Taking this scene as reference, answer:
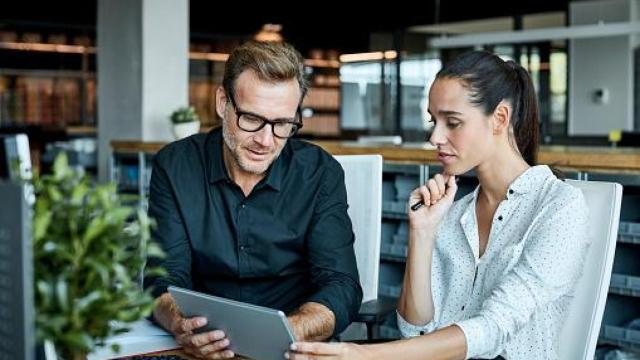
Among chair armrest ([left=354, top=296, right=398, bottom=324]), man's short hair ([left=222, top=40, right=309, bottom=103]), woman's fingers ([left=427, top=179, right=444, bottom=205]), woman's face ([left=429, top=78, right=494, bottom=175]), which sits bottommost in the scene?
chair armrest ([left=354, top=296, right=398, bottom=324])

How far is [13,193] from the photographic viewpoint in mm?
909

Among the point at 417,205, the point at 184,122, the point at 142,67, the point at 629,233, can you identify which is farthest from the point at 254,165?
the point at 142,67

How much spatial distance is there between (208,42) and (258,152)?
1242 cm

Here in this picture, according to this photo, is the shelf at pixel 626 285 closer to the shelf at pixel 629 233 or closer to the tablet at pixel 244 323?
the shelf at pixel 629 233

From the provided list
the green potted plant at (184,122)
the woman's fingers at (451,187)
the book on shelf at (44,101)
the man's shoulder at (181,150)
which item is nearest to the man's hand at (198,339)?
the man's shoulder at (181,150)

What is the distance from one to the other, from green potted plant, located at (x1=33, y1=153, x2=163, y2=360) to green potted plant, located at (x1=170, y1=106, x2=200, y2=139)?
19.1ft

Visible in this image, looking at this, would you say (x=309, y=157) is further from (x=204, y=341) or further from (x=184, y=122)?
(x=184, y=122)

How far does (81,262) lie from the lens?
3.18 feet

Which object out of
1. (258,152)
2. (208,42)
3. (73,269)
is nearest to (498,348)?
(258,152)

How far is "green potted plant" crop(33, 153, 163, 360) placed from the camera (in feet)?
3.11

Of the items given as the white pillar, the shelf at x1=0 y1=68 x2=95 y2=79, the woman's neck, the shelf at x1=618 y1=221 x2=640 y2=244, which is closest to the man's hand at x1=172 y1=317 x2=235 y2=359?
the woman's neck

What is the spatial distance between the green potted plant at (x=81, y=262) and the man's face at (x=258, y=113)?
107cm

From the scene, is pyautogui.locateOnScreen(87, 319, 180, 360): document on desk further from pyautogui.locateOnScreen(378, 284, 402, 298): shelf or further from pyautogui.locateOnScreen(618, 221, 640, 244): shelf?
pyautogui.locateOnScreen(378, 284, 402, 298): shelf

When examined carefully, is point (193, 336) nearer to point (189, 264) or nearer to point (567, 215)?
point (189, 264)
